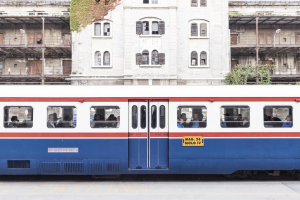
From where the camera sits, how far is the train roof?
33.1 feet

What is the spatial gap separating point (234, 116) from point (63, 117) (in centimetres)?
518

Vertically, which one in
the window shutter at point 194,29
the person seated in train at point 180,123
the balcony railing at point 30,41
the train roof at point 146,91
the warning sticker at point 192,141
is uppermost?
the window shutter at point 194,29

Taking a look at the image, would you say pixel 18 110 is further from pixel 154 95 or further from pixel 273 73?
pixel 273 73

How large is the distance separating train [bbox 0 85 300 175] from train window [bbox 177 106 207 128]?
0.03 m

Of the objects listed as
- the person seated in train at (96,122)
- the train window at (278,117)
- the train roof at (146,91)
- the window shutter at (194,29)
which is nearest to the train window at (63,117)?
the train roof at (146,91)

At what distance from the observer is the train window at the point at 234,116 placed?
396 inches

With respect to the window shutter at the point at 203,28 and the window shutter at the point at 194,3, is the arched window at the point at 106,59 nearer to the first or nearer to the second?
the window shutter at the point at 203,28

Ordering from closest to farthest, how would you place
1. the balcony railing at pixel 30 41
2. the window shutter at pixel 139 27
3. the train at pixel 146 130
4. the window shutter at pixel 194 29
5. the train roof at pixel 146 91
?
the train at pixel 146 130 < the train roof at pixel 146 91 < the window shutter at pixel 139 27 < the window shutter at pixel 194 29 < the balcony railing at pixel 30 41

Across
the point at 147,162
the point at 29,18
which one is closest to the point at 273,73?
the point at 29,18

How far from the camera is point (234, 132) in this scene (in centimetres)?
1002

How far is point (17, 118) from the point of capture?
10.1m

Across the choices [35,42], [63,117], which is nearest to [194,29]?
[35,42]

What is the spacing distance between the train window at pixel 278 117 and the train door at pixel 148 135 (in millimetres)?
3039

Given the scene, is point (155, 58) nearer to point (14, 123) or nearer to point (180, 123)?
point (180, 123)
